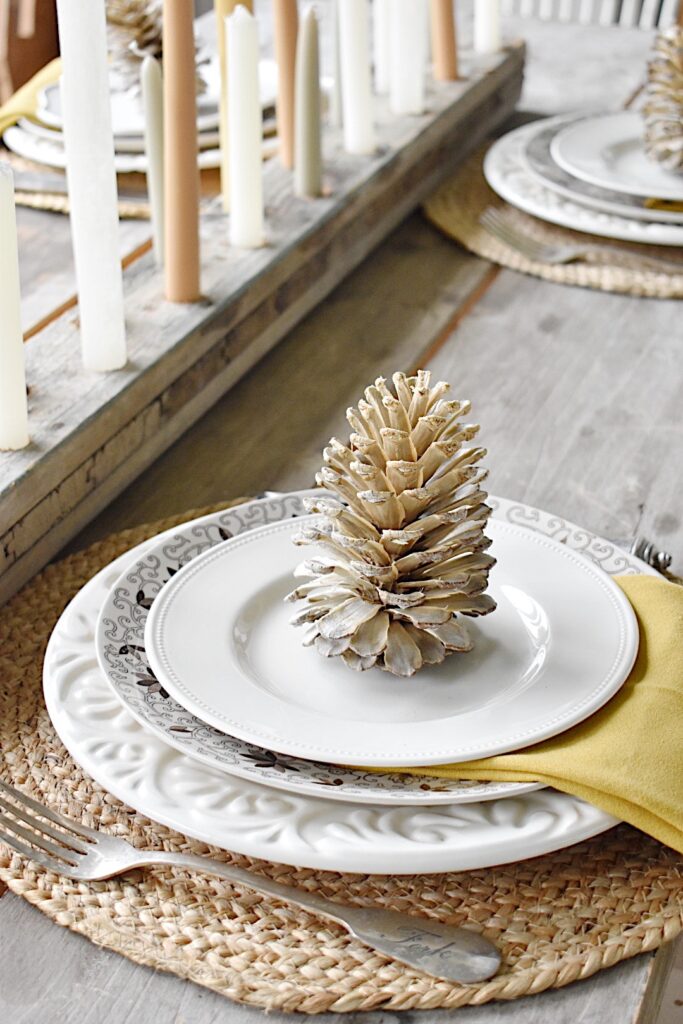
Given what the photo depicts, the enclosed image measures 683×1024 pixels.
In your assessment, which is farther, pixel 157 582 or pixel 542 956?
pixel 157 582

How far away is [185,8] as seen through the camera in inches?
37.2

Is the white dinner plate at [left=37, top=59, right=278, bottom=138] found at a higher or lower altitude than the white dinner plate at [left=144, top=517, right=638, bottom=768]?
higher

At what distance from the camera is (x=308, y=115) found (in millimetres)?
1182

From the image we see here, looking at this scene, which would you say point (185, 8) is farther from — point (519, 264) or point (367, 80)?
point (519, 264)

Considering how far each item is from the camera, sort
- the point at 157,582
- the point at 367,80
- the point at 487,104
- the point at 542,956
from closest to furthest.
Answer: the point at 542,956, the point at 157,582, the point at 367,80, the point at 487,104

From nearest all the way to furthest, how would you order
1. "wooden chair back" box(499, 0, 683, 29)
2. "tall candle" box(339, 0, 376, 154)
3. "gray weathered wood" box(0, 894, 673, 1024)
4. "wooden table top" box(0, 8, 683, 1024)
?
"gray weathered wood" box(0, 894, 673, 1024) < "wooden table top" box(0, 8, 683, 1024) < "tall candle" box(339, 0, 376, 154) < "wooden chair back" box(499, 0, 683, 29)

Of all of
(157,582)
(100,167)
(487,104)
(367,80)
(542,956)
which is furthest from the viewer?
(487,104)

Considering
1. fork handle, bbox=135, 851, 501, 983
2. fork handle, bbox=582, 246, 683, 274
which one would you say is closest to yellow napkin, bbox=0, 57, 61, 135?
fork handle, bbox=582, 246, 683, 274

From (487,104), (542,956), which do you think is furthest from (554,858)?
(487,104)

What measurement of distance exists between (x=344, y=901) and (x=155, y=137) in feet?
2.21

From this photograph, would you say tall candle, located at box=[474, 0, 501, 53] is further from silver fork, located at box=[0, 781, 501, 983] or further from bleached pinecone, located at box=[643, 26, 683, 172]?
silver fork, located at box=[0, 781, 501, 983]

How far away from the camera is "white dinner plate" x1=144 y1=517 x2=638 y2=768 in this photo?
2.01 ft

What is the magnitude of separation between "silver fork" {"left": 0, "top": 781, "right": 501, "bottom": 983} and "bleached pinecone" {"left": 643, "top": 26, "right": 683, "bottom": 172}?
959mm

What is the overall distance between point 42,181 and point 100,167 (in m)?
0.48
